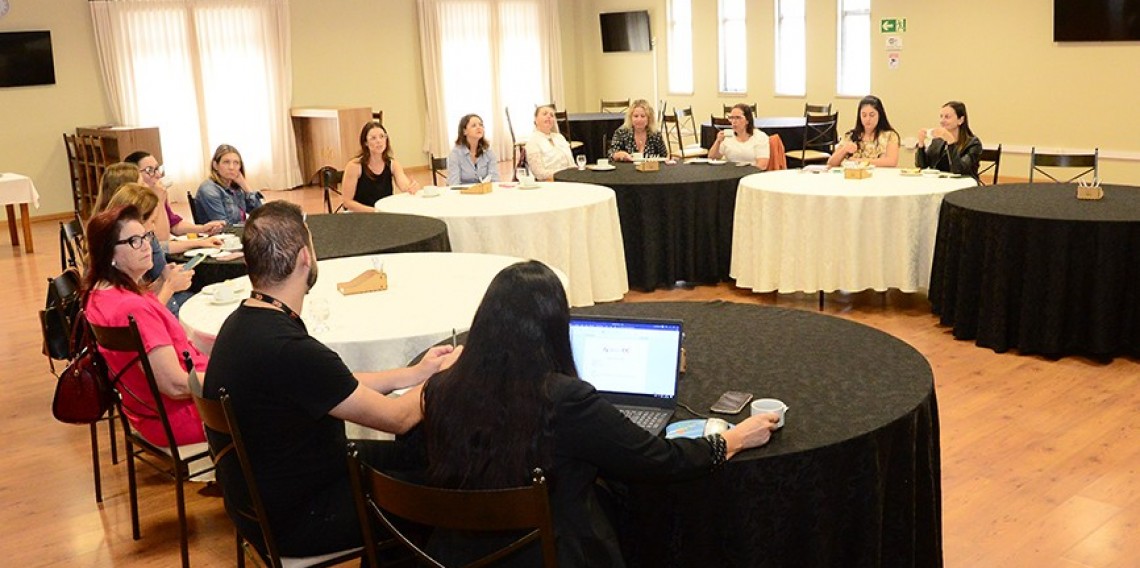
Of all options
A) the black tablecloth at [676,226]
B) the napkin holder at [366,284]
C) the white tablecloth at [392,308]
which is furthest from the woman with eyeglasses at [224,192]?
the black tablecloth at [676,226]

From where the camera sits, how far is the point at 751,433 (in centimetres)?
236

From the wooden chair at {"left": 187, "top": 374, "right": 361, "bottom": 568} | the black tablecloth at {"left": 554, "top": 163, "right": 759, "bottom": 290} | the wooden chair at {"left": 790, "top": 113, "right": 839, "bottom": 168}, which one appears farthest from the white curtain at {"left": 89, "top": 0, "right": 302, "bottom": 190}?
the wooden chair at {"left": 187, "top": 374, "right": 361, "bottom": 568}

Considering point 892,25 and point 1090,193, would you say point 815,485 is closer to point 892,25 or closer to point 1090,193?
point 1090,193

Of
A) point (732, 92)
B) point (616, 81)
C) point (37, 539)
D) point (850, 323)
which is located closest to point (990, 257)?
point (850, 323)

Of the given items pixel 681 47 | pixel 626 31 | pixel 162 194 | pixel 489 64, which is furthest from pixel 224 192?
pixel 626 31

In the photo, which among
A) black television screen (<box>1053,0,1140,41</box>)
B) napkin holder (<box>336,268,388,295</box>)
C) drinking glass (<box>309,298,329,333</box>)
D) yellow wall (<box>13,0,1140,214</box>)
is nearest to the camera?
drinking glass (<box>309,298,329,333</box>)

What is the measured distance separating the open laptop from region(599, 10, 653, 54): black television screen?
13543 millimetres

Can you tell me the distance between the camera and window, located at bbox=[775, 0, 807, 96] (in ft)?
44.4

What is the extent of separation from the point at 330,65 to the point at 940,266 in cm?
1024

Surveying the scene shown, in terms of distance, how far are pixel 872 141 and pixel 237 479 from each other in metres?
6.14

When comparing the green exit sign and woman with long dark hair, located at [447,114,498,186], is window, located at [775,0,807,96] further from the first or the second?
woman with long dark hair, located at [447,114,498,186]

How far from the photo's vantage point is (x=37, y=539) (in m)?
3.84

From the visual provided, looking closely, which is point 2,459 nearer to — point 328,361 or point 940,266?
point 328,361

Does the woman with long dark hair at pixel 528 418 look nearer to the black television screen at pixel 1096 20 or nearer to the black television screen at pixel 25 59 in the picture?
the black television screen at pixel 1096 20
